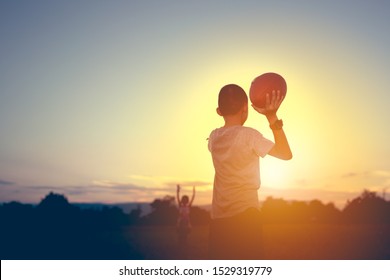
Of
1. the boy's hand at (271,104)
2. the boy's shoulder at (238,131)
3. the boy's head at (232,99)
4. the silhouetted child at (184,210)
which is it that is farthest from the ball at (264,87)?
the silhouetted child at (184,210)

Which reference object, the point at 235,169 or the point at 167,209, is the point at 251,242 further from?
the point at 167,209

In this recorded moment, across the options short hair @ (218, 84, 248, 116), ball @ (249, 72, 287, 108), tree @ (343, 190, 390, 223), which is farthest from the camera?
tree @ (343, 190, 390, 223)

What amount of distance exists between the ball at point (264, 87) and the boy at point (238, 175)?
412mm

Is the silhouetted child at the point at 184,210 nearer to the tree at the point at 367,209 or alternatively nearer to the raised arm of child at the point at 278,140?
the raised arm of child at the point at 278,140

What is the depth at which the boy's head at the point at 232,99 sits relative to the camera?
13.0ft

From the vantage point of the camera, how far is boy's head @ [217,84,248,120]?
3977mm

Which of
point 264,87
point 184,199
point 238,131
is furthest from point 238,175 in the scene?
point 184,199

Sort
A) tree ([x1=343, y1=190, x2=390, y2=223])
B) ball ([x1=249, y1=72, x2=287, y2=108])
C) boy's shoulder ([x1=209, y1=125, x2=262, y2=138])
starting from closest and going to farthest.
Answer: boy's shoulder ([x1=209, y1=125, x2=262, y2=138]) → ball ([x1=249, y1=72, x2=287, y2=108]) → tree ([x1=343, y1=190, x2=390, y2=223])

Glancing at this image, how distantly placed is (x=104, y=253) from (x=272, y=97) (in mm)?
10723

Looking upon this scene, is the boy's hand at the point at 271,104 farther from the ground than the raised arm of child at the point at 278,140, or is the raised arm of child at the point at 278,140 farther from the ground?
the boy's hand at the point at 271,104

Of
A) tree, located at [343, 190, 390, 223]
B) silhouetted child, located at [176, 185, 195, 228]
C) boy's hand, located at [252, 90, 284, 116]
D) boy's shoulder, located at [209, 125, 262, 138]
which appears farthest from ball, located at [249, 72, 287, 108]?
tree, located at [343, 190, 390, 223]

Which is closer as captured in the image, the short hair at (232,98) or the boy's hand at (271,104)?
the boy's hand at (271,104)

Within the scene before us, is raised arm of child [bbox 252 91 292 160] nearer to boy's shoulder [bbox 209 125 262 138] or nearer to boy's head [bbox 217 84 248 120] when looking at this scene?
boy's shoulder [bbox 209 125 262 138]
